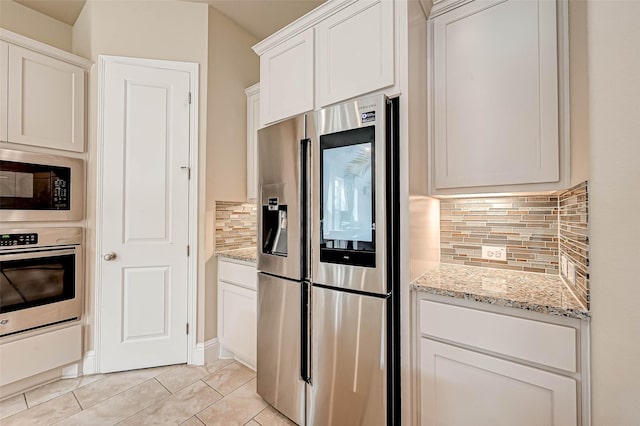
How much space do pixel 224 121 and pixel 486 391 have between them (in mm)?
2633

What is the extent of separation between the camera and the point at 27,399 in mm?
1975

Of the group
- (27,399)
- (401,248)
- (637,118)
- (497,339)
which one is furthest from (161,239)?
(637,118)

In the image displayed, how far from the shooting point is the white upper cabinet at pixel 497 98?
1360 millimetres

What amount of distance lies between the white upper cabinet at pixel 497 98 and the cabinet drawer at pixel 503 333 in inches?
25.5

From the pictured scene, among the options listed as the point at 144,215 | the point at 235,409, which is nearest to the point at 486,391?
the point at 235,409

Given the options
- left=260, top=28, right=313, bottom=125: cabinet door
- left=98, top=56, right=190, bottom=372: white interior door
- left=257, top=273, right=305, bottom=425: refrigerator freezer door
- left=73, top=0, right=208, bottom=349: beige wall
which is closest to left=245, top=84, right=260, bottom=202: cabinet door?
left=73, top=0, right=208, bottom=349: beige wall

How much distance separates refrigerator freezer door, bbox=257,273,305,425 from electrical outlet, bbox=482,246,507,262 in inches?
45.0

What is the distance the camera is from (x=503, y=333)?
1.18 metres

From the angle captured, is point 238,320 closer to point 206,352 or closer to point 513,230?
point 206,352

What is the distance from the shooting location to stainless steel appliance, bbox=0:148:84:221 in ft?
6.38

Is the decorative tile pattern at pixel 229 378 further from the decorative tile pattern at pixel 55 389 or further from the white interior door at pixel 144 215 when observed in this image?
the decorative tile pattern at pixel 55 389

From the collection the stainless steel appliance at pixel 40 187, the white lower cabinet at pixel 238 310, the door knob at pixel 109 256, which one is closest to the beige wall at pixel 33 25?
the stainless steel appliance at pixel 40 187

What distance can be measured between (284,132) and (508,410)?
5.65 feet

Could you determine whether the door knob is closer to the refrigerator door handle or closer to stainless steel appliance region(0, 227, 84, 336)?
stainless steel appliance region(0, 227, 84, 336)
